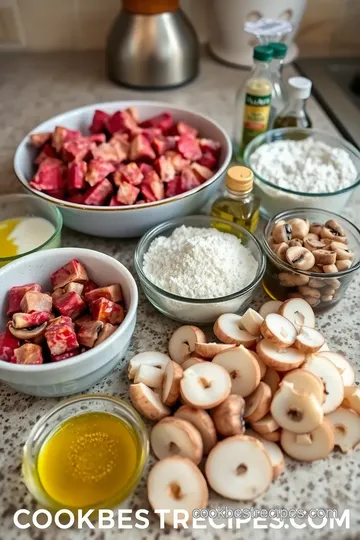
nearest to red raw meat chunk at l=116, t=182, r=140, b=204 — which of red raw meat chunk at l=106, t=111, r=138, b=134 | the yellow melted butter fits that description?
red raw meat chunk at l=106, t=111, r=138, b=134

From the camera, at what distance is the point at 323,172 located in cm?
102

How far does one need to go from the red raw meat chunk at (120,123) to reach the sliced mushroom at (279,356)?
0.60 m

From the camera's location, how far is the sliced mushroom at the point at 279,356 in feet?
2.36

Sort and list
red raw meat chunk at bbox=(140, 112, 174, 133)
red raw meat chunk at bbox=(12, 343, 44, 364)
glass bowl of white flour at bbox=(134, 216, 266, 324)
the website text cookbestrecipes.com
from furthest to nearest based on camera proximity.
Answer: red raw meat chunk at bbox=(140, 112, 174, 133) < glass bowl of white flour at bbox=(134, 216, 266, 324) < red raw meat chunk at bbox=(12, 343, 44, 364) < the website text cookbestrecipes.com

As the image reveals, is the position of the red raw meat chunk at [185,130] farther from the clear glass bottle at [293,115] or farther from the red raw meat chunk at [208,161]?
the clear glass bottle at [293,115]

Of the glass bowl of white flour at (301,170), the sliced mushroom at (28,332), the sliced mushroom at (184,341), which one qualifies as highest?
the glass bowl of white flour at (301,170)

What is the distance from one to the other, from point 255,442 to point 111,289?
323mm

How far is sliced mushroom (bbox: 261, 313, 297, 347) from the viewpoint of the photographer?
0.73m

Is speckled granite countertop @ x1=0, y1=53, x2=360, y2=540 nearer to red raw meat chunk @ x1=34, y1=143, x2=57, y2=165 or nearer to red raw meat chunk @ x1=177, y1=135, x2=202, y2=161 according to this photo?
red raw meat chunk @ x1=34, y1=143, x2=57, y2=165

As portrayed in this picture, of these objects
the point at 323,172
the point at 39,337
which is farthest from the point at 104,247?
the point at 323,172

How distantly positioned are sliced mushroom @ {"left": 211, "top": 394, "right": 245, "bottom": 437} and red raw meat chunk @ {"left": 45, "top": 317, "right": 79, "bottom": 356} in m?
0.23

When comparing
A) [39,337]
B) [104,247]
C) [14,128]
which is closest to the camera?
[39,337]

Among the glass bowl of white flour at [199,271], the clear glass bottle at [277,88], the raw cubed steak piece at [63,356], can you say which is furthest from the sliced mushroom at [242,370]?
the clear glass bottle at [277,88]

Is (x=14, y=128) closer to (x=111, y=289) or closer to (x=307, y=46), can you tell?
(x=111, y=289)
